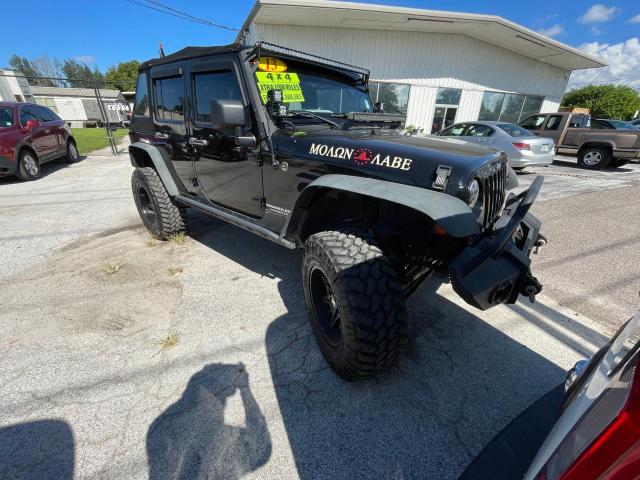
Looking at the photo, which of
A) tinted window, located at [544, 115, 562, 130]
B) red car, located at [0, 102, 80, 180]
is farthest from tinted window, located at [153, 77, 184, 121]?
tinted window, located at [544, 115, 562, 130]

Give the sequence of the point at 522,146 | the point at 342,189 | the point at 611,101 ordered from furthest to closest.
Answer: the point at 611,101, the point at 522,146, the point at 342,189

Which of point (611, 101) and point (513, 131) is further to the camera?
point (611, 101)

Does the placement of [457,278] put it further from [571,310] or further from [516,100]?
[516,100]

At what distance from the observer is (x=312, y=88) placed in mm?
2748

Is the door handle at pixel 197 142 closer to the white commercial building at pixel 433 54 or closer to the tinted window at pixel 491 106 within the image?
the white commercial building at pixel 433 54

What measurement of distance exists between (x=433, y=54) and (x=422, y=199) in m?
16.2

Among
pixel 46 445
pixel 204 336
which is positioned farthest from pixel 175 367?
pixel 46 445

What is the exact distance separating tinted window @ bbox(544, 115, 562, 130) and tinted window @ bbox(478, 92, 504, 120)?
6.36 metres

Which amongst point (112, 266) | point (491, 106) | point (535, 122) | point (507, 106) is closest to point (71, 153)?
point (112, 266)

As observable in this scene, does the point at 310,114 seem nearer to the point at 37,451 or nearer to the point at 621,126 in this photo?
the point at 37,451

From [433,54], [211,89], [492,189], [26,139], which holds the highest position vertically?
[433,54]

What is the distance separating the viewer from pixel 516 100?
17.8m

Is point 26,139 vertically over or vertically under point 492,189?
under

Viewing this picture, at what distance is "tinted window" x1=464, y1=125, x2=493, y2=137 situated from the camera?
8422mm
